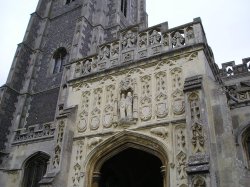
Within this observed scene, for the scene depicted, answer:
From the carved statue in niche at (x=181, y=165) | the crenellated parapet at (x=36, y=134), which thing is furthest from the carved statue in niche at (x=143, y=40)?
the crenellated parapet at (x=36, y=134)

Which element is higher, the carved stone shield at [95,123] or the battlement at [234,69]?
the battlement at [234,69]

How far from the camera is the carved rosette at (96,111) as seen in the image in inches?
339

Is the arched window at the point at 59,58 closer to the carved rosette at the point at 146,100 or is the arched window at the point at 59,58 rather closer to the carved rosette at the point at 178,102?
the carved rosette at the point at 146,100

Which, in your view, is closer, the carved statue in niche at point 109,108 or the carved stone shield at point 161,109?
the carved stone shield at point 161,109

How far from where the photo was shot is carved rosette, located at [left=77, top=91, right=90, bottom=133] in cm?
877

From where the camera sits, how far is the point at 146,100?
8.17 metres

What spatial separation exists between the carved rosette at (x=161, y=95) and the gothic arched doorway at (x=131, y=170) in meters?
1.78

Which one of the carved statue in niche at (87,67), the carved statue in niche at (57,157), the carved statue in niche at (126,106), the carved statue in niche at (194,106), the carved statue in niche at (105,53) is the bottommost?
the carved statue in niche at (57,157)

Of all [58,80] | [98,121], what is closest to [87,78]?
[98,121]

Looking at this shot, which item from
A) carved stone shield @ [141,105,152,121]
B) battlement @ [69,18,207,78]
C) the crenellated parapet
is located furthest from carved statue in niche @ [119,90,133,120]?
the crenellated parapet

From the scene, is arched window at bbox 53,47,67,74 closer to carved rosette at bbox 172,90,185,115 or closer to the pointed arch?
the pointed arch

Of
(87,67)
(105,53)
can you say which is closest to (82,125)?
(87,67)

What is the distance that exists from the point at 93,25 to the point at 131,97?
585 inches

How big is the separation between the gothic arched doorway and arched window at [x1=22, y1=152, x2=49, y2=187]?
5.69m
